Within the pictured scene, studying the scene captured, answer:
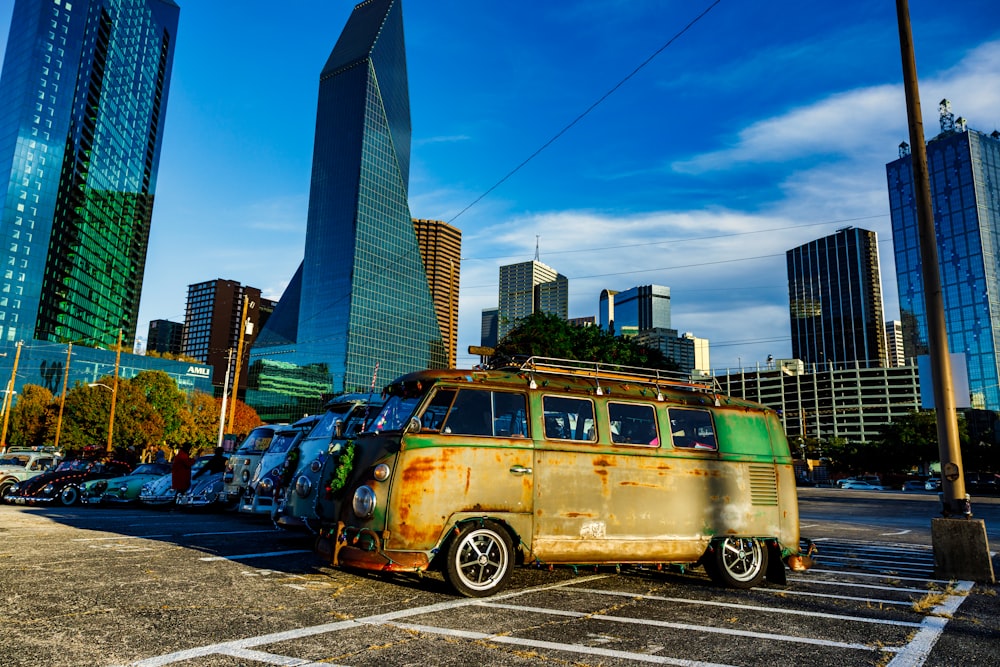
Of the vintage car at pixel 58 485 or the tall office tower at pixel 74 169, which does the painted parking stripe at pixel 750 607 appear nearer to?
the vintage car at pixel 58 485

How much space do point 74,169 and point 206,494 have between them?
145 metres

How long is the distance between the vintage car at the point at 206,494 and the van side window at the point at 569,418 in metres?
13.3

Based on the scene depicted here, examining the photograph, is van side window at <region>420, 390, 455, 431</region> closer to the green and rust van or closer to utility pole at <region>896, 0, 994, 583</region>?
the green and rust van

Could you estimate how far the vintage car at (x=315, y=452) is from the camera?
8.88 metres

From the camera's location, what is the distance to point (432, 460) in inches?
277

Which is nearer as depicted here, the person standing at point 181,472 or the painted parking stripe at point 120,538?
the painted parking stripe at point 120,538

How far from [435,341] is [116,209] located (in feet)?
267

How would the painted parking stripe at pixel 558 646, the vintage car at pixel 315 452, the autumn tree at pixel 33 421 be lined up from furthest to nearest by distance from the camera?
1. the autumn tree at pixel 33 421
2. the vintage car at pixel 315 452
3. the painted parking stripe at pixel 558 646

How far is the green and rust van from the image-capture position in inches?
273

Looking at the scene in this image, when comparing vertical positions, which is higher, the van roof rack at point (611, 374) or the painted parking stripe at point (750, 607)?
the van roof rack at point (611, 374)

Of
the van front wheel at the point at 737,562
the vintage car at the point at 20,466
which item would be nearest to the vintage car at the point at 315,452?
the van front wheel at the point at 737,562

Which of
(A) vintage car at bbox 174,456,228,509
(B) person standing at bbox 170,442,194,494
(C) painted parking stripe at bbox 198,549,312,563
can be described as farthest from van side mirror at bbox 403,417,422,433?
(B) person standing at bbox 170,442,194,494

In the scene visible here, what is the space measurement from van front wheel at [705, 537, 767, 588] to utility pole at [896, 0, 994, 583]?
3.03m

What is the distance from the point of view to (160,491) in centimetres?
1947
